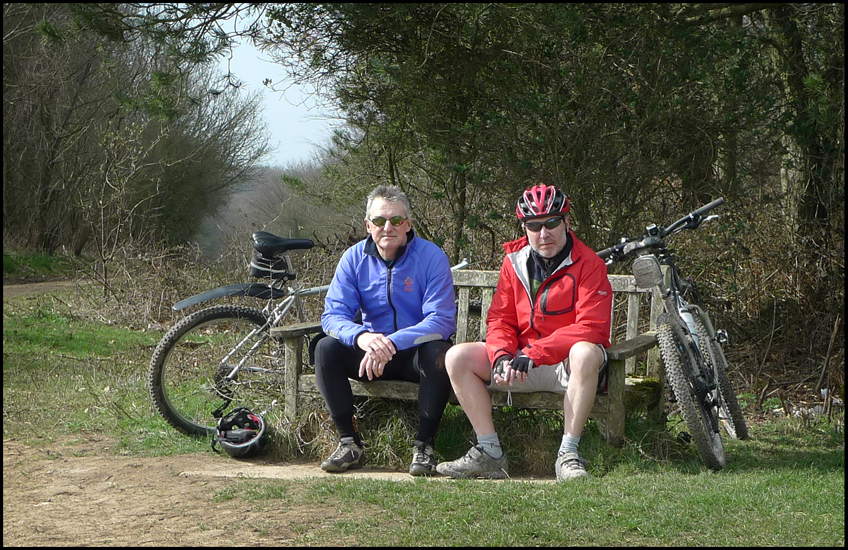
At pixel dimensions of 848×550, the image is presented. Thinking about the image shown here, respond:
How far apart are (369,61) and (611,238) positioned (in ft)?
8.94

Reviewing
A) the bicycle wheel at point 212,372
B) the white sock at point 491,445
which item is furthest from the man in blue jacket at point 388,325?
the bicycle wheel at point 212,372

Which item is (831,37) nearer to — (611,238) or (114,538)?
(611,238)

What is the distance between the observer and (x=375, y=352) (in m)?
4.72

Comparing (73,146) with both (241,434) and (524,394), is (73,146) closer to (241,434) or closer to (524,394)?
(241,434)

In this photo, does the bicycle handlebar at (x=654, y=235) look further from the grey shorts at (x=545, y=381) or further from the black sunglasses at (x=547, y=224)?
the grey shorts at (x=545, y=381)

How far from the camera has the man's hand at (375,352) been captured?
4719 millimetres

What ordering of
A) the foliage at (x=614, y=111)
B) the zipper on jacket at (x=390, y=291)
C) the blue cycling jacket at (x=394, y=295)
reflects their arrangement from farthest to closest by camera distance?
the foliage at (x=614, y=111) < the zipper on jacket at (x=390, y=291) < the blue cycling jacket at (x=394, y=295)

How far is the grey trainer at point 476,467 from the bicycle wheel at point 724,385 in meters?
1.45

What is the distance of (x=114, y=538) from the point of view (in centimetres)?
353

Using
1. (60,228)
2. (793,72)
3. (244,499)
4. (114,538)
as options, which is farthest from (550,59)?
(60,228)

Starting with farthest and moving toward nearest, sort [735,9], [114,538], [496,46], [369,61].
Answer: [369,61], [496,46], [735,9], [114,538]

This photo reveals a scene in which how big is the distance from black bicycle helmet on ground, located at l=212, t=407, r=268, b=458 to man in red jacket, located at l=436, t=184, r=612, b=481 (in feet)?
3.76

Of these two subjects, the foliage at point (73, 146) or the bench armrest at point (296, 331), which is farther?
the foliage at point (73, 146)

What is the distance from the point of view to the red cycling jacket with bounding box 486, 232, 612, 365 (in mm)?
4668
